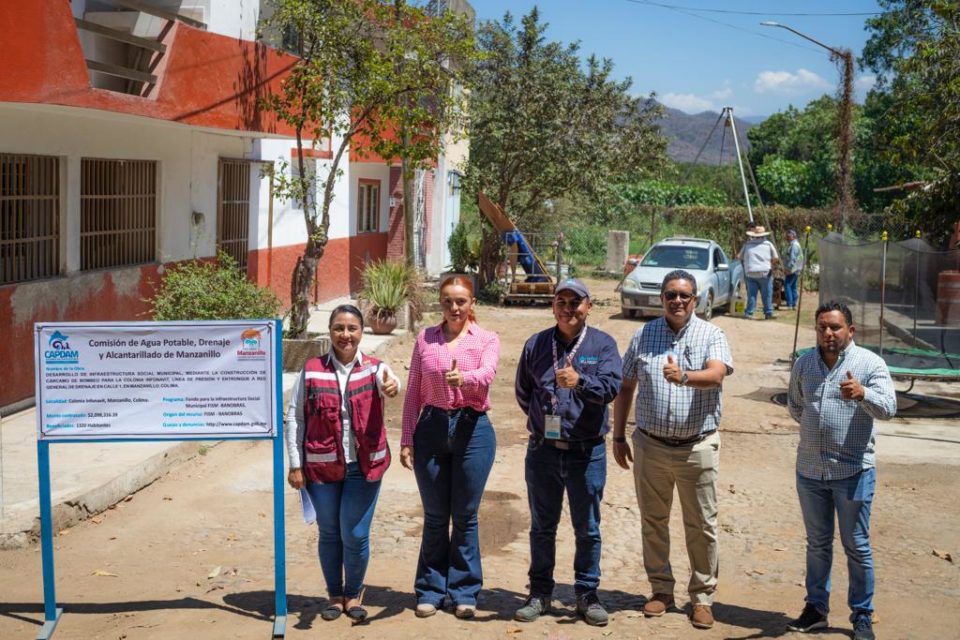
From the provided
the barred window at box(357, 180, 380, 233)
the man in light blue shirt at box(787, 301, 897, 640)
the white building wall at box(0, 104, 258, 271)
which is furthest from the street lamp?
the man in light blue shirt at box(787, 301, 897, 640)

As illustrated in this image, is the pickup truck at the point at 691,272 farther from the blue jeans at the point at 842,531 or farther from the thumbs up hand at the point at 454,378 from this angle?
the thumbs up hand at the point at 454,378

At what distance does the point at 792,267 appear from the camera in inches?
867

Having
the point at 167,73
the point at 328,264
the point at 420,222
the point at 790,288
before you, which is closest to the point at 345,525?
the point at 167,73

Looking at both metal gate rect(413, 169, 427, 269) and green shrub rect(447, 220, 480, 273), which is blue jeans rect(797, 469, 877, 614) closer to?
green shrub rect(447, 220, 480, 273)

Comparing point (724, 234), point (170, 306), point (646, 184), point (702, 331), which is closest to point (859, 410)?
point (702, 331)

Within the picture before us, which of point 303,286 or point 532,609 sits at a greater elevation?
point 303,286

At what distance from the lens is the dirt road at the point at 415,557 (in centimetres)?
541

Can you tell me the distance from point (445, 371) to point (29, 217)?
258 inches

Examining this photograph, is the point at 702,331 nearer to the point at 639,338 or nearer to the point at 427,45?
the point at 639,338

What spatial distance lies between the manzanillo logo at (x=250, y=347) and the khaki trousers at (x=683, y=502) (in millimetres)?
2051

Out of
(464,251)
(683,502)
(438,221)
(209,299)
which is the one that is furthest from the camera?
(438,221)

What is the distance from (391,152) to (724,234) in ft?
63.0

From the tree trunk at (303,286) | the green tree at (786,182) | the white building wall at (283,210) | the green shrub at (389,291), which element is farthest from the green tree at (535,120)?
Result: the green tree at (786,182)

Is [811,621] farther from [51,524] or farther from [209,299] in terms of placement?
[209,299]
